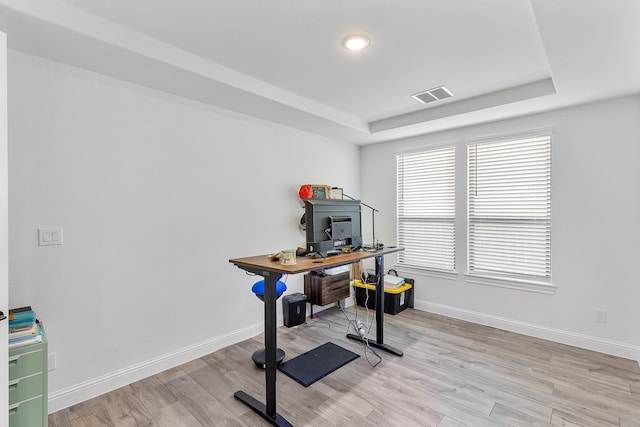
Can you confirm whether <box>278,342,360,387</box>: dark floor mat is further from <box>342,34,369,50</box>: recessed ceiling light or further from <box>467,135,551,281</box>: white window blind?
<box>342,34,369,50</box>: recessed ceiling light

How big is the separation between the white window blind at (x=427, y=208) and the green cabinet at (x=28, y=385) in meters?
3.77

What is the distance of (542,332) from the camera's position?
10.6ft

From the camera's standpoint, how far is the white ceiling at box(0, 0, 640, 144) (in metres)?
1.71

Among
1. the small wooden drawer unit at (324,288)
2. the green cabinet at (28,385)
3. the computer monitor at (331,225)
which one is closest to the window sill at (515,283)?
the small wooden drawer unit at (324,288)

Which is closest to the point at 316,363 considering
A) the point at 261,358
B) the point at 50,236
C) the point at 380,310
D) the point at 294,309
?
the point at 261,358

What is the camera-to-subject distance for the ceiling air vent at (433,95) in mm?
2889

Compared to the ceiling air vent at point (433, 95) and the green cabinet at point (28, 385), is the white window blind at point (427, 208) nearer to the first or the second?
the ceiling air vent at point (433, 95)

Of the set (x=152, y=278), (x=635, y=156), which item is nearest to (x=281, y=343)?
(x=152, y=278)

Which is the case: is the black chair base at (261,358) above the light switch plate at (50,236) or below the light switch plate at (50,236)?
below

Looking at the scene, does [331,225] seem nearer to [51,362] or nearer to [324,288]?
[324,288]

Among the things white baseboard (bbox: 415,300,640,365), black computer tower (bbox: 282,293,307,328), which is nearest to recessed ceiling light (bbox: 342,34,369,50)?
black computer tower (bbox: 282,293,307,328)

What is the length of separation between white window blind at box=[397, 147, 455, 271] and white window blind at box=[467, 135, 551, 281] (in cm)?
25

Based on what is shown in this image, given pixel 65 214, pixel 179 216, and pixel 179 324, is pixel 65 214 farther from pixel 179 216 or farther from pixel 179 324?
pixel 179 324

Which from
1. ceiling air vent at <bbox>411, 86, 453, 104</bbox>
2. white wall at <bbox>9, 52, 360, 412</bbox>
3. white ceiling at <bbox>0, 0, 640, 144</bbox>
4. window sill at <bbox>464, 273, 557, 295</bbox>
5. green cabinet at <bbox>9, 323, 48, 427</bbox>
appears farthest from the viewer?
window sill at <bbox>464, 273, 557, 295</bbox>
